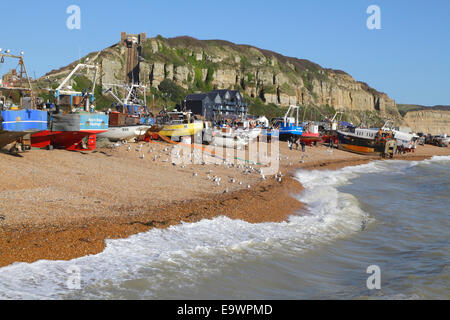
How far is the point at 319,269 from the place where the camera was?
1045 centimetres

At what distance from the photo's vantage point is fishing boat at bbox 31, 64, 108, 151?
21.5 meters

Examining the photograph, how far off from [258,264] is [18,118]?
1334cm

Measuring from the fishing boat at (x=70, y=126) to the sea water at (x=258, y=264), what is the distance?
1223 centimetres

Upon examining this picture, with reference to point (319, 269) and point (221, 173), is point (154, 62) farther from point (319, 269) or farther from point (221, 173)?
point (319, 269)

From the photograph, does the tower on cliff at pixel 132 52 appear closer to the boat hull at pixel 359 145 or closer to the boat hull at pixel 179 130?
the boat hull at pixel 359 145

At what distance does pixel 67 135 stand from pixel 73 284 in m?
15.6

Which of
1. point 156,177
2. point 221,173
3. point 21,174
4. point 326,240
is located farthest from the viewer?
point 221,173

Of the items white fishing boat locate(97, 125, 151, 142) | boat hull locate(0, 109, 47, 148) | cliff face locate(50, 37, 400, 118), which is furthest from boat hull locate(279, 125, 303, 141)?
boat hull locate(0, 109, 47, 148)

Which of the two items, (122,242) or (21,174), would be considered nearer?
(122,242)

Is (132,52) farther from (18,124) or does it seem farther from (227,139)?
(18,124)

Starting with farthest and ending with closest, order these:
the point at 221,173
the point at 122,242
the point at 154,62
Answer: the point at 154,62 → the point at 221,173 → the point at 122,242

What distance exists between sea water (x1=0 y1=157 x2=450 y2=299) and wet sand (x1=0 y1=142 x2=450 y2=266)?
53 centimetres
